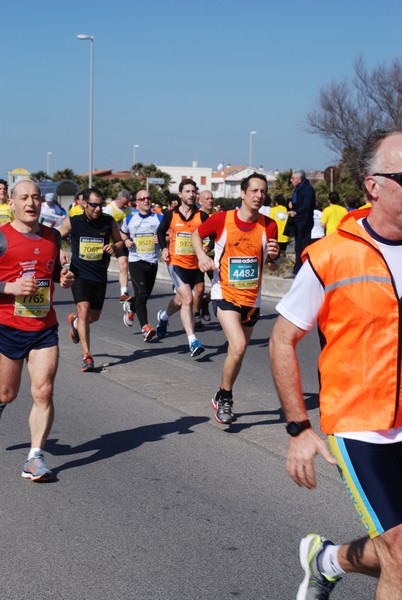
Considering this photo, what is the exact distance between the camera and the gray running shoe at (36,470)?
5801 mm

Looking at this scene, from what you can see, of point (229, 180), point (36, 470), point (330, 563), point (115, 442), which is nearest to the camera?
point (330, 563)

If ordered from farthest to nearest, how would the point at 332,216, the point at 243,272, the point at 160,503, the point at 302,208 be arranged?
1. the point at 332,216
2. the point at 302,208
3. the point at 243,272
4. the point at 160,503

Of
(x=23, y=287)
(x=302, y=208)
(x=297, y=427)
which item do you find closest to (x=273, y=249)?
(x=23, y=287)

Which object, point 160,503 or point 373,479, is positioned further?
point 160,503

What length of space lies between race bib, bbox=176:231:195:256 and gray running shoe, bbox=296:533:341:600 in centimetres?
821

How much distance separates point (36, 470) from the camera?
5.81 m

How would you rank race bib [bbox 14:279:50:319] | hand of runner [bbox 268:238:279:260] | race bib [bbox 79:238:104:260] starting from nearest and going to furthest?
1. race bib [bbox 14:279:50:319]
2. hand of runner [bbox 268:238:279:260]
3. race bib [bbox 79:238:104:260]

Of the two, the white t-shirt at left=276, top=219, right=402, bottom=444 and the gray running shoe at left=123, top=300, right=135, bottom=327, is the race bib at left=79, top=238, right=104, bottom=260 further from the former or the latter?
the white t-shirt at left=276, top=219, right=402, bottom=444

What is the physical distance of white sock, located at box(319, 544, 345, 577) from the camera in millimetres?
3532

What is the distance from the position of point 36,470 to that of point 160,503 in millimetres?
936

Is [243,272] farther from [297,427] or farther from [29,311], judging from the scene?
[297,427]

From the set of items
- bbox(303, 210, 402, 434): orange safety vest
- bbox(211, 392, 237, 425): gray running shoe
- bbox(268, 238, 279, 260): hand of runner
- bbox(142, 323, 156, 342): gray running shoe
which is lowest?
bbox(142, 323, 156, 342): gray running shoe

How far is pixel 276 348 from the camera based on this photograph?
337cm

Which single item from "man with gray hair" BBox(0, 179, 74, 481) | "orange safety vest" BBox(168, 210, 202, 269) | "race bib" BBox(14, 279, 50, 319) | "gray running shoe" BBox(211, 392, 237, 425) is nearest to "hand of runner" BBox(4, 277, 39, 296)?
"man with gray hair" BBox(0, 179, 74, 481)
